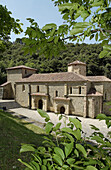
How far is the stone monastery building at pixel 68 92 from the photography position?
18.4 m

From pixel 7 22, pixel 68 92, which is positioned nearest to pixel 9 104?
pixel 68 92

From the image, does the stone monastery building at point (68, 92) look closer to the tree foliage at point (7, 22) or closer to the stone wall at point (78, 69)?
the stone wall at point (78, 69)

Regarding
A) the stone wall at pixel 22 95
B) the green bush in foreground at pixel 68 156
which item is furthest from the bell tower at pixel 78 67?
the green bush in foreground at pixel 68 156

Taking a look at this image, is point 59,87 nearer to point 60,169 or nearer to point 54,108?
point 54,108

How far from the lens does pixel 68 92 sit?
19.9m

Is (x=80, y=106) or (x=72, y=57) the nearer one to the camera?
(x=80, y=106)

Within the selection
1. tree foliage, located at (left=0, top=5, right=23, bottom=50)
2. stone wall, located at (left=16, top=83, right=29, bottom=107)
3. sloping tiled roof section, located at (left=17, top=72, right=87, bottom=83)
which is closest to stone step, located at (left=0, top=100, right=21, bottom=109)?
stone wall, located at (left=16, top=83, right=29, bottom=107)

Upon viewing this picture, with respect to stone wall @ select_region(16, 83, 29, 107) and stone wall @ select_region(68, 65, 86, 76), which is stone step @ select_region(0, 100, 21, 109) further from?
stone wall @ select_region(68, 65, 86, 76)

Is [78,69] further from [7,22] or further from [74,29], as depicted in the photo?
[74,29]

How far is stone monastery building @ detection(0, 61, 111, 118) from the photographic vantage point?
60.2 ft

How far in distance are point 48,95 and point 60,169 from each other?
2067cm

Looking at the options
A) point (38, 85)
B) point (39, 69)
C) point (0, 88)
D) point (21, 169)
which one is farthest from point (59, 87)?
point (39, 69)

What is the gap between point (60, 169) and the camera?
2.61 feet

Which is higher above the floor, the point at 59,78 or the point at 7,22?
the point at 7,22
